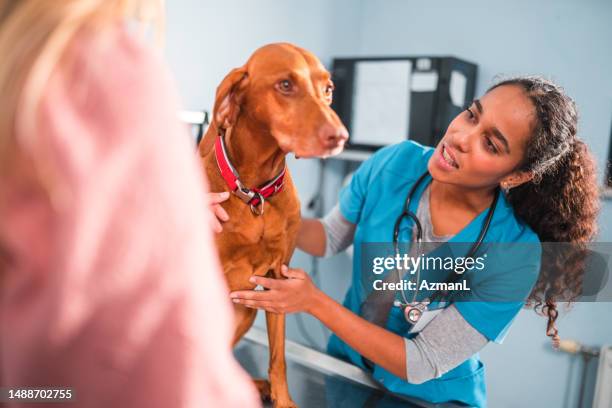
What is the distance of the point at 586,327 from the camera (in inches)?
58.7

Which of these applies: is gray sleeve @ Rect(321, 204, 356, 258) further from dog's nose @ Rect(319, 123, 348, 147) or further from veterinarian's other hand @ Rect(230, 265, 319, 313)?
dog's nose @ Rect(319, 123, 348, 147)

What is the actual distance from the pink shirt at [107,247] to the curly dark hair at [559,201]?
0.85 metres

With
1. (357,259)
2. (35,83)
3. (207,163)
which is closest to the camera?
(35,83)

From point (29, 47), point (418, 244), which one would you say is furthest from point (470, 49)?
point (29, 47)

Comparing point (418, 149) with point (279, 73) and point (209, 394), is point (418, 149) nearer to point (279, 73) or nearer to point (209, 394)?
point (279, 73)

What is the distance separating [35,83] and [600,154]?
57.6 inches

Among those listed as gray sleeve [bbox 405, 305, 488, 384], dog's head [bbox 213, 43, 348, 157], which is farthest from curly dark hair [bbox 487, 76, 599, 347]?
dog's head [bbox 213, 43, 348, 157]

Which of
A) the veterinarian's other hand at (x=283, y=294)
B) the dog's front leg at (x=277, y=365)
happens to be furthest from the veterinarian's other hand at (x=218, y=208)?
the dog's front leg at (x=277, y=365)

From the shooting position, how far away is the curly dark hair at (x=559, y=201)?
1002mm

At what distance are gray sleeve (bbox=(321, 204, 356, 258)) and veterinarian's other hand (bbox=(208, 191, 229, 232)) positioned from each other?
0.51 m

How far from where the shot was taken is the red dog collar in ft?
2.74

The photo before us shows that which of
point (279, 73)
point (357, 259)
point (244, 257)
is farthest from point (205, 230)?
point (357, 259)

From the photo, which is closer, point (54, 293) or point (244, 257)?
point (54, 293)

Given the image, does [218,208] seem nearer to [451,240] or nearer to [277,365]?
[277,365]
